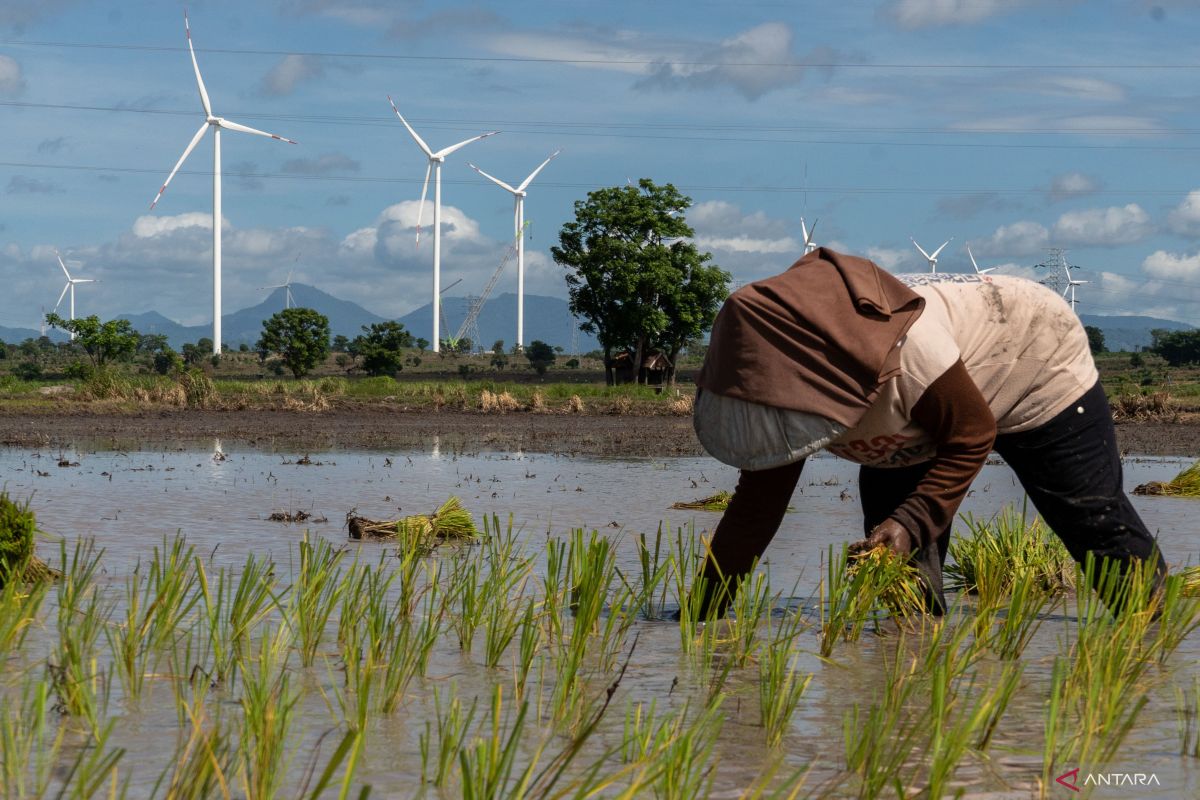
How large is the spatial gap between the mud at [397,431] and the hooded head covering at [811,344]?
17.2 m

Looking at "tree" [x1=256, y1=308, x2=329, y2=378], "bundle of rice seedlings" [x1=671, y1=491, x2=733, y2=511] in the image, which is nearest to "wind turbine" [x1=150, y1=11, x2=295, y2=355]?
"tree" [x1=256, y1=308, x2=329, y2=378]

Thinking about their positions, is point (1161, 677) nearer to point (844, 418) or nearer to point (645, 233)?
point (844, 418)

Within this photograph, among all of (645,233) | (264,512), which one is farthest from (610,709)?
(645,233)

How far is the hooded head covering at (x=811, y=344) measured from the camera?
439 centimetres

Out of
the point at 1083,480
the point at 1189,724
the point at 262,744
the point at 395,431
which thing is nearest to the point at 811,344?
the point at 1083,480

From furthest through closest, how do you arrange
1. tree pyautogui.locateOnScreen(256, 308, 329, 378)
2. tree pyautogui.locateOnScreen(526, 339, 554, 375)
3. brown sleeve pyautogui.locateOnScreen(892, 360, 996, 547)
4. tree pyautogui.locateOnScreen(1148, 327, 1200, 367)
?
1. tree pyautogui.locateOnScreen(526, 339, 554, 375)
2. tree pyautogui.locateOnScreen(1148, 327, 1200, 367)
3. tree pyautogui.locateOnScreen(256, 308, 329, 378)
4. brown sleeve pyautogui.locateOnScreen(892, 360, 996, 547)

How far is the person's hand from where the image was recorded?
462 cm

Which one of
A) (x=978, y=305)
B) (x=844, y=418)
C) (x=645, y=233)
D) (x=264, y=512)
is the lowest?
(x=264, y=512)

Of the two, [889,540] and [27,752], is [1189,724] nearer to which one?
[889,540]

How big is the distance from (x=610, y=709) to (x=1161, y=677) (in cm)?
189

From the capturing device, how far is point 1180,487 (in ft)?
45.9

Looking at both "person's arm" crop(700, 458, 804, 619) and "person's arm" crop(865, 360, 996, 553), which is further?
"person's arm" crop(700, 458, 804, 619)

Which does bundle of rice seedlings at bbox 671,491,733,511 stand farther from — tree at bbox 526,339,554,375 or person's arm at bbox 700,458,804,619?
tree at bbox 526,339,554,375

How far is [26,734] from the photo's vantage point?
3621 millimetres
